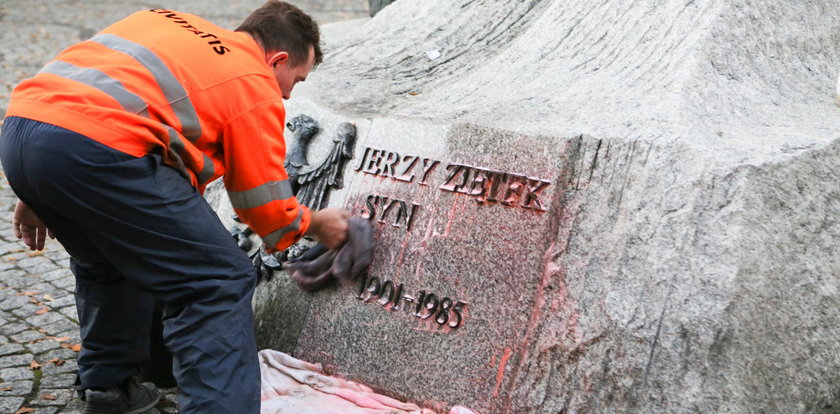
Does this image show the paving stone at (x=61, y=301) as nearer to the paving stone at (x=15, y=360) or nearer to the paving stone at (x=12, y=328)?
the paving stone at (x=12, y=328)

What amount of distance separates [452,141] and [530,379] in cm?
88

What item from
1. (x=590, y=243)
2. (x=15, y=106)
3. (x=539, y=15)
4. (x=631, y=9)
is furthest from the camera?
(x=539, y=15)

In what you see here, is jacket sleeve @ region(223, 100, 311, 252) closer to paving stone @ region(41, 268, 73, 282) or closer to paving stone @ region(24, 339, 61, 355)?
paving stone @ region(24, 339, 61, 355)

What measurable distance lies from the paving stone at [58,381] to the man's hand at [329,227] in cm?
117

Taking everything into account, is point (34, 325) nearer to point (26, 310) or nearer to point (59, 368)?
point (26, 310)

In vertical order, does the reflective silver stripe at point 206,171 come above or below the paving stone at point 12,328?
above

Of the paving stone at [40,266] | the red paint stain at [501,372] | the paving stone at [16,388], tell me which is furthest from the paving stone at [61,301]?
the red paint stain at [501,372]

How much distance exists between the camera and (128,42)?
2445 mm

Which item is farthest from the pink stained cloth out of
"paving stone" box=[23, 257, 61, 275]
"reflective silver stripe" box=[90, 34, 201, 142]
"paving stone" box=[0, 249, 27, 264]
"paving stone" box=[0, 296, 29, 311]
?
"paving stone" box=[0, 249, 27, 264]

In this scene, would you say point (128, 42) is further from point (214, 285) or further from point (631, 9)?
point (631, 9)

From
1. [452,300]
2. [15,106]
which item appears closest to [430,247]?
[452,300]

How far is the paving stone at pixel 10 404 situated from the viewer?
3127mm

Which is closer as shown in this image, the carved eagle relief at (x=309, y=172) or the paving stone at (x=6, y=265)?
the carved eagle relief at (x=309, y=172)

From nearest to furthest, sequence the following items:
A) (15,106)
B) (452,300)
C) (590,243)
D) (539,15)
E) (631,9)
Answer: (15,106) < (590,243) < (452,300) < (631,9) < (539,15)
